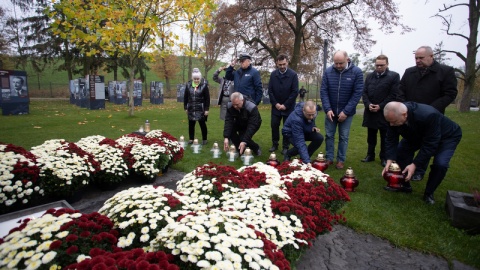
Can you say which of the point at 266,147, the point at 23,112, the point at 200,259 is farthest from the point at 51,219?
the point at 23,112

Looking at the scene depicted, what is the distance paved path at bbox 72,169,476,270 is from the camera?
2.72 m

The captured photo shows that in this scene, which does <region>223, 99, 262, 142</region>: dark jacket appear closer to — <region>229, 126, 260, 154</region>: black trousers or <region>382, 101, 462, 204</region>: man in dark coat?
<region>229, 126, 260, 154</region>: black trousers

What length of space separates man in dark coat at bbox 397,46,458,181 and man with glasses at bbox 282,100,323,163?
1.72 meters

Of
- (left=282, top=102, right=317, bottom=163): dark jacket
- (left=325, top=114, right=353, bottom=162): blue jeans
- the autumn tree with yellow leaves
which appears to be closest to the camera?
(left=282, top=102, right=317, bottom=163): dark jacket

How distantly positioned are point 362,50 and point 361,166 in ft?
54.2

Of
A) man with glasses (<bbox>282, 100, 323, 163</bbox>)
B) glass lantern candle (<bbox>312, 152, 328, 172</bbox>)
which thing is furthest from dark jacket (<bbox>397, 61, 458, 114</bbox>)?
glass lantern candle (<bbox>312, 152, 328, 172</bbox>)

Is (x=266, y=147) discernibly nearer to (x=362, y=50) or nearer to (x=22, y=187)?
(x=22, y=187)

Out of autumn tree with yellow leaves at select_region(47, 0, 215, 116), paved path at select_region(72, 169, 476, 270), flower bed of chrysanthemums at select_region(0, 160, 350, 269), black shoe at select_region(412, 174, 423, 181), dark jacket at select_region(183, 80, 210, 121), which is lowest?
paved path at select_region(72, 169, 476, 270)

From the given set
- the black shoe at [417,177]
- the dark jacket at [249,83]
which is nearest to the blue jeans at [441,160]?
the black shoe at [417,177]

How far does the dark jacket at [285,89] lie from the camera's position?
21.5ft

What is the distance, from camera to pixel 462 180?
5.10m

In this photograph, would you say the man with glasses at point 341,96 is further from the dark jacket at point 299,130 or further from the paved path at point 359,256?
the paved path at point 359,256

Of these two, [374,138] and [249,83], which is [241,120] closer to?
[249,83]

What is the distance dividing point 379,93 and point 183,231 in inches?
208
